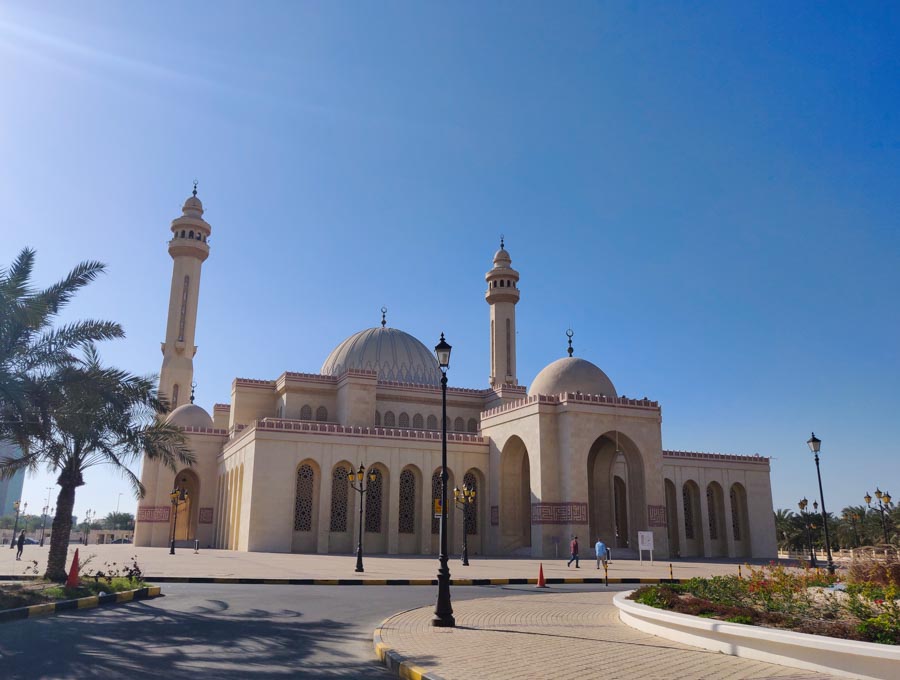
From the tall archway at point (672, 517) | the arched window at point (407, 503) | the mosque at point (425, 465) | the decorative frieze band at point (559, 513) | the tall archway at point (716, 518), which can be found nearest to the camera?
the decorative frieze band at point (559, 513)

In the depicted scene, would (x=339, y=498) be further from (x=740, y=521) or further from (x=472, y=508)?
(x=740, y=521)

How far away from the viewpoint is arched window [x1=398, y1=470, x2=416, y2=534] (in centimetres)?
3622

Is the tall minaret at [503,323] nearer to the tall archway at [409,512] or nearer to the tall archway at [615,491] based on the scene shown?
the tall archway at [615,491]

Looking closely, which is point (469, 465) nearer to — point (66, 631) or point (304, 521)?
point (304, 521)

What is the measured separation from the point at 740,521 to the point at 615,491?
7.37m

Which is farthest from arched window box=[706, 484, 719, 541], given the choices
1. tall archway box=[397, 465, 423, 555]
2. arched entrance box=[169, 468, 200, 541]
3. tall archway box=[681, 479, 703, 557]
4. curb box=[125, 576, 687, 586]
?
arched entrance box=[169, 468, 200, 541]

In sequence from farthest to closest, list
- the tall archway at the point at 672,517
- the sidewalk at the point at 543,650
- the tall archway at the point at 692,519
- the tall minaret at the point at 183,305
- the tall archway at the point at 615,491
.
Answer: the tall minaret at the point at 183,305, the tall archway at the point at 692,519, the tall archway at the point at 672,517, the tall archway at the point at 615,491, the sidewalk at the point at 543,650

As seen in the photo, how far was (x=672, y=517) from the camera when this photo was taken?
39094mm

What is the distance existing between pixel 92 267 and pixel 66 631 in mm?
8302

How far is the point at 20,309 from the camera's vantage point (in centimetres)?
1372

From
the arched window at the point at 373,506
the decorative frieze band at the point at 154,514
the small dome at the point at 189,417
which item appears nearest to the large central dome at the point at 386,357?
the small dome at the point at 189,417

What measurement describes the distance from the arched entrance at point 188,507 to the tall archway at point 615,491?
23.5 meters

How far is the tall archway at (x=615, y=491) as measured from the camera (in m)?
34.5

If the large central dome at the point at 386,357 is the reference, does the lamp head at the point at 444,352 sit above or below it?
below
